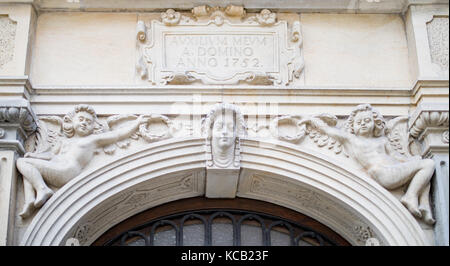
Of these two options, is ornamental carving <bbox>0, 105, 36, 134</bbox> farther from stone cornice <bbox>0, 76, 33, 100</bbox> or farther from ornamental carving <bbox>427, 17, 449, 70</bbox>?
ornamental carving <bbox>427, 17, 449, 70</bbox>

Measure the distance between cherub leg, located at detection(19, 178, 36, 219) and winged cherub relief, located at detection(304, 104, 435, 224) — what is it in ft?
8.74

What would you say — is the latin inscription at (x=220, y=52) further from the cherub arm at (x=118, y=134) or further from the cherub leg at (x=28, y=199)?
the cherub leg at (x=28, y=199)

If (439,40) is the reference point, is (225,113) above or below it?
below

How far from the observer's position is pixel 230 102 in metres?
8.33

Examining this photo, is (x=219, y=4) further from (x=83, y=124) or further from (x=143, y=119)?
(x=83, y=124)

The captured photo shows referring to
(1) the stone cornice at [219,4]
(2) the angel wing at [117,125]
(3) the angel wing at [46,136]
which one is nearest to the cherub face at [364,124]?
(1) the stone cornice at [219,4]

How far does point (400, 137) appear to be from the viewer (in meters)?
8.23

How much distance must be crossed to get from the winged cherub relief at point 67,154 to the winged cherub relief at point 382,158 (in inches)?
76.5

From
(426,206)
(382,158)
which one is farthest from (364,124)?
(426,206)

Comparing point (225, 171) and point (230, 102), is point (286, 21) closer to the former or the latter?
point (230, 102)

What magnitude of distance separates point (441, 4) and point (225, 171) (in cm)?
280

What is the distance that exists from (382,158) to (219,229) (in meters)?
1.73

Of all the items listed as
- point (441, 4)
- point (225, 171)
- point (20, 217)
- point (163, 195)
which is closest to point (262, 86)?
point (225, 171)

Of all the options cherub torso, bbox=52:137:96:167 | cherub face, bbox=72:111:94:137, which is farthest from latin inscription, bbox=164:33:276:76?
cherub torso, bbox=52:137:96:167
